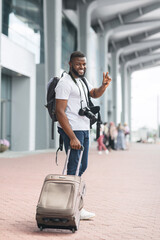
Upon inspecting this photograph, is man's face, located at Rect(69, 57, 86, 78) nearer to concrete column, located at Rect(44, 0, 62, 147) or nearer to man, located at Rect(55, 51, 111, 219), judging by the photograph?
man, located at Rect(55, 51, 111, 219)

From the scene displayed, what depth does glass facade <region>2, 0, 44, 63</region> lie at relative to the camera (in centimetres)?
2074

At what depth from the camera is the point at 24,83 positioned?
22.5 meters

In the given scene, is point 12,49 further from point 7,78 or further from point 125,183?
point 125,183

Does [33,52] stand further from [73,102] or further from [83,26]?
[73,102]

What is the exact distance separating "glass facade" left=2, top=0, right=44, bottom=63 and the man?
1643 cm

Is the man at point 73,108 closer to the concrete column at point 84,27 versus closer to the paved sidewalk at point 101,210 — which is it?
the paved sidewalk at point 101,210

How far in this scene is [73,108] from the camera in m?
4.39

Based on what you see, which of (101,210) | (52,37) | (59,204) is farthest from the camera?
(52,37)

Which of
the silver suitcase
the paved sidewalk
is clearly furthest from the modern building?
the silver suitcase

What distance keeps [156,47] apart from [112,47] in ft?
19.9

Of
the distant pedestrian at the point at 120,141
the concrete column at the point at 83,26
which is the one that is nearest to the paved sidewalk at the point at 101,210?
the distant pedestrian at the point at 120,141

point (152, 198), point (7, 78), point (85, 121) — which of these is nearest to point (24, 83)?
point (7, 78)

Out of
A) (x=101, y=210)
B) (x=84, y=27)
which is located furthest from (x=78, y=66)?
(x=84, y=27)

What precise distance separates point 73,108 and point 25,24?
19.2 m
